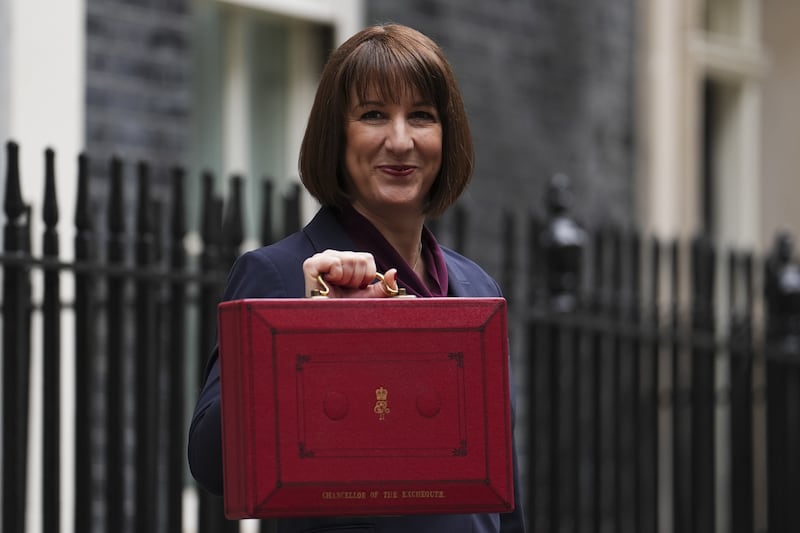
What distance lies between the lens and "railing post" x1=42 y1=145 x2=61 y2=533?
4.36 meters

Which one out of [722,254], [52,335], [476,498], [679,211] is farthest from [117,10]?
[722,254]

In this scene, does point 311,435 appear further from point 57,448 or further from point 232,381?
point 57,448

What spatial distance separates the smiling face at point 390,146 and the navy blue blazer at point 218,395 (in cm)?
11

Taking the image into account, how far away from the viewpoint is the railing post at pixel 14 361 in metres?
4.25

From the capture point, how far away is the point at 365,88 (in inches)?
104

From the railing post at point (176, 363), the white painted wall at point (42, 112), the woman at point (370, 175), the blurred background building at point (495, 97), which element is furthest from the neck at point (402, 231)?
the blurred background building at point (495, 97)

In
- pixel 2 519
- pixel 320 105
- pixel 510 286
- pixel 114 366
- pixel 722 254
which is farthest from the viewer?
pixel 722 254

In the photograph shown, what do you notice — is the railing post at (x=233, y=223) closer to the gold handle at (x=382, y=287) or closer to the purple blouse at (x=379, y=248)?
the purple blouse at (x=379, y=248)

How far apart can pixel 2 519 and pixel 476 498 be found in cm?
214

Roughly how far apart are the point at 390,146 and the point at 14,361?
1.94m

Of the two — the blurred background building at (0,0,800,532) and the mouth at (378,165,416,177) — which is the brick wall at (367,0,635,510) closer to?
the blurred background building at (0,0,800,532)

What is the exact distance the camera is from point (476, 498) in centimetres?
249

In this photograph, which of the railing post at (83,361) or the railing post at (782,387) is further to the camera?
the railing post at (782,387)

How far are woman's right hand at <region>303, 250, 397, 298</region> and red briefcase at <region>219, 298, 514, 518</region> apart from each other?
6 centimetres
